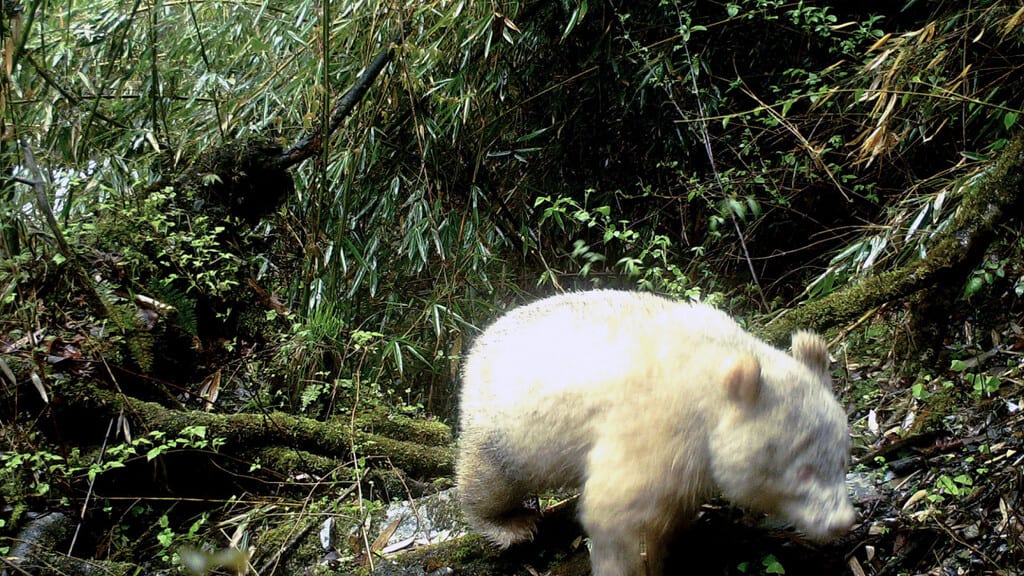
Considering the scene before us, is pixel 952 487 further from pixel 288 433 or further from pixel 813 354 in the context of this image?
pixel 288 433

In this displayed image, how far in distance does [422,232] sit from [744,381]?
316 cm

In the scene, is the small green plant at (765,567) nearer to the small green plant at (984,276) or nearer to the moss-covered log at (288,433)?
the small green plant at (984,276)

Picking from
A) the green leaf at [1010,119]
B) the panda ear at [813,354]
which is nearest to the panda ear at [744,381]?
the panda ear at [813,354]

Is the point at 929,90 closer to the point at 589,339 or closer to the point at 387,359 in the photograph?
the point at 589,339

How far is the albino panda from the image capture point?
2.50m

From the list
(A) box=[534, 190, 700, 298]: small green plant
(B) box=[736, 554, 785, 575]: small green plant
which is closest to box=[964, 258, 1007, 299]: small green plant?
(B) box=[736, 554, 785, 575]: small green plant

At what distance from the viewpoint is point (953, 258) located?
3.19 meters

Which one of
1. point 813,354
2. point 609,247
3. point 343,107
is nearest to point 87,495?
point 343,107

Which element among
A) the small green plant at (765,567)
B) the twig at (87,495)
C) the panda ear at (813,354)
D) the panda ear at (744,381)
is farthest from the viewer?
the twig at (87,495)

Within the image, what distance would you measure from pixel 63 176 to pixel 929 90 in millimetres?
5584

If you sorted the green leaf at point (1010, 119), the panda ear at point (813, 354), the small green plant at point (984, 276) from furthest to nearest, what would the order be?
the green leaf at point (1010, 119) < the small green plant at point (984, 276) < the panda ear at point (813, 354)

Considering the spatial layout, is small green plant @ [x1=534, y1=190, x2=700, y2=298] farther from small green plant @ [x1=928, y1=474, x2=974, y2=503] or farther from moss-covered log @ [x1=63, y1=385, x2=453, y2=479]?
small green plant @ [x1=928, y1=474, x2=974, y2=503]

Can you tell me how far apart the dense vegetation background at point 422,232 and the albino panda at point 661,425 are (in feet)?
1.11

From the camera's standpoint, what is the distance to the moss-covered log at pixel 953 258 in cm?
316
